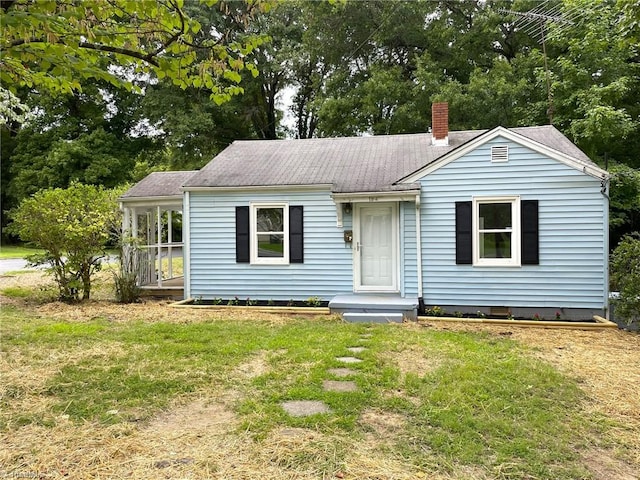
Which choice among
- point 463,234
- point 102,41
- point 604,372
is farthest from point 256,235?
point 604,372

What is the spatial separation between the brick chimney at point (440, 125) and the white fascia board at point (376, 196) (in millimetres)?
2848

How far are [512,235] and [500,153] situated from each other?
156 centimetres

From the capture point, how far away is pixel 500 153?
338 inches

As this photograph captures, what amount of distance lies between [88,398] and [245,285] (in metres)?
5.86

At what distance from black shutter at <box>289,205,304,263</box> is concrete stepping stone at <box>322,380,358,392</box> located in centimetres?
522

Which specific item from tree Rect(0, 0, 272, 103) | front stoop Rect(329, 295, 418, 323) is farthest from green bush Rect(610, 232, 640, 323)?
tree Rect(0, 0, 272, 103)

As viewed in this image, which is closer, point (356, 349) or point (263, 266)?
point (356, 349)

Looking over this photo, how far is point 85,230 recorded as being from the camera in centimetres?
923

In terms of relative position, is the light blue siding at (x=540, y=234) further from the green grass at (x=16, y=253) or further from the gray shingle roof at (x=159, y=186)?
the green grass at (x=16, y=253)

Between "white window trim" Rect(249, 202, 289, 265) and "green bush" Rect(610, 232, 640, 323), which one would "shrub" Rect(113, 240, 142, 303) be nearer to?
"white window trim" Rect(249, 202, 289, 265)

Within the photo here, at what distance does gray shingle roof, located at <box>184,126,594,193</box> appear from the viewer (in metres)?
9.55

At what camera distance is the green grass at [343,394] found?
325 centimetres

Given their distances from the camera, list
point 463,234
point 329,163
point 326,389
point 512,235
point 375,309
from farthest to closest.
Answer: point 329,163 < point 463,234 < point 512,235 < point 375,309 < point 326,389

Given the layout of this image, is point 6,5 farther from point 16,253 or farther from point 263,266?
point 16,253
